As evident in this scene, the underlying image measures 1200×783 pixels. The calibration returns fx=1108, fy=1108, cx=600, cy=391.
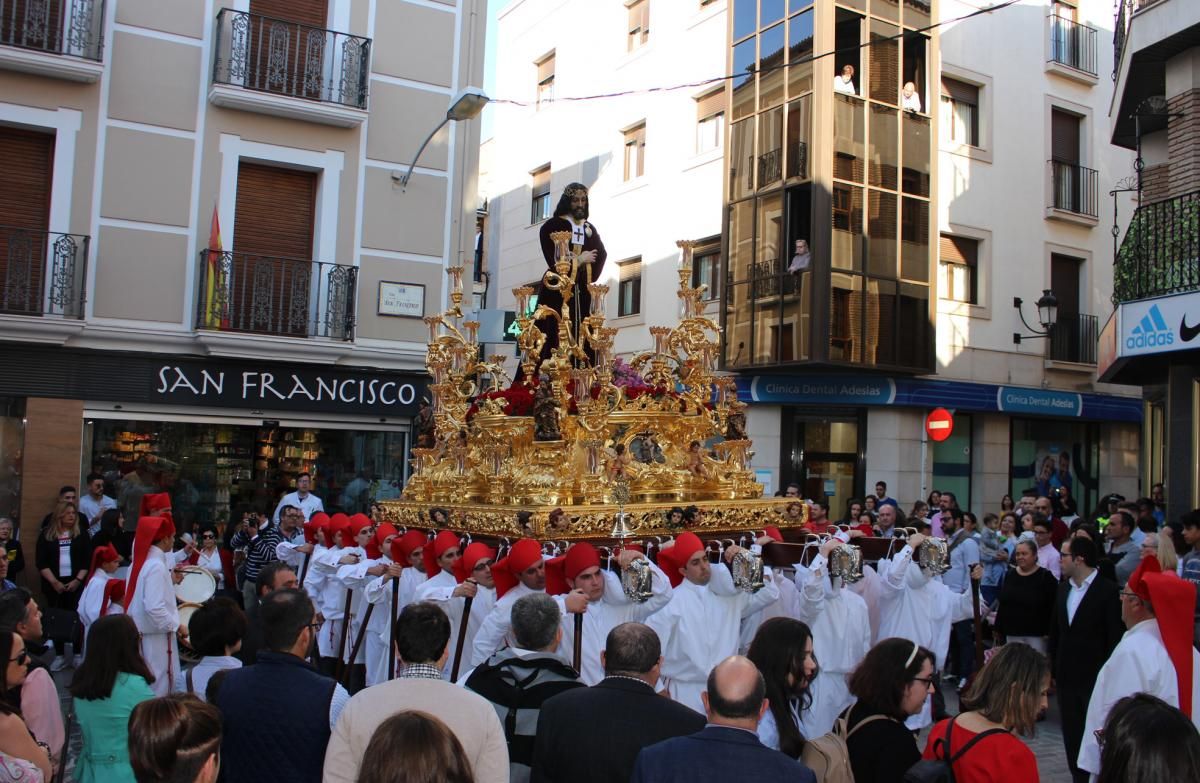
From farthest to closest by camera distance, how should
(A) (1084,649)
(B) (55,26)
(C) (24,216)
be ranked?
(C) (24,216) < (B) (55,26) < (A) (1084,649)

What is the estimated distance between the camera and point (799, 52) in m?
18.9

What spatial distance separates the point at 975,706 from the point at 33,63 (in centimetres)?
1281

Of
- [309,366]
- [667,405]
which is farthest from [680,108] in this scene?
[667,405]

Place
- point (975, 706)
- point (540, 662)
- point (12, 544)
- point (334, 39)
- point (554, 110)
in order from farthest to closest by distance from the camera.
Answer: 1. point (554, 110)
2. point (334, 39)
3. point (12, 544)
4. point (540, 662)
5. point (975, 706)

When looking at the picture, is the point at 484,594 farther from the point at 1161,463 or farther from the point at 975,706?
the point at 1161,463

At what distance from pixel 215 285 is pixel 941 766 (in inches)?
480

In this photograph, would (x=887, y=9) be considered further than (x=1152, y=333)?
Yes

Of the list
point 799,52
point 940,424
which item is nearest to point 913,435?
point 940,424

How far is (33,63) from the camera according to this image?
41.7ft

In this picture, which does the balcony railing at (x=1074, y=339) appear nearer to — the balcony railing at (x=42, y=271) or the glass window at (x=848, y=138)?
the glass window at (x=848, y=138)

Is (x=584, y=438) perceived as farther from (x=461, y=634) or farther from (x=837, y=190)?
(x=837, y=190)

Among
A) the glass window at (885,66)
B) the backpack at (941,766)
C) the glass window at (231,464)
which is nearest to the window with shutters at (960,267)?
the glass window at (885,66)

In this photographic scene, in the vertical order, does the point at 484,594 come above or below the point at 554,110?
below

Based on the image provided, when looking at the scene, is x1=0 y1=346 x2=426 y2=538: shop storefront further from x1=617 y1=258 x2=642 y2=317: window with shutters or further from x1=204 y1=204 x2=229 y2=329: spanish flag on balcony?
x1=617 y1=258 x2=642 y2=317: window with shutters
